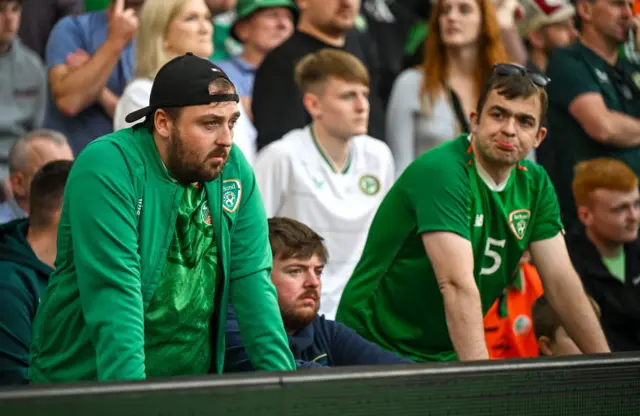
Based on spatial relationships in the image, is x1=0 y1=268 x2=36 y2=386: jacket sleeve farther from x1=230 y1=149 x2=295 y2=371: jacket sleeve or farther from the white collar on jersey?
the white collar on jersey

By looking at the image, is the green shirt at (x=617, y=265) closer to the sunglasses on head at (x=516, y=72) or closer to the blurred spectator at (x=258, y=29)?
the sunglasses on head at (x=516, y=72)

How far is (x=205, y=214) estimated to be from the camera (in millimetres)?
3414

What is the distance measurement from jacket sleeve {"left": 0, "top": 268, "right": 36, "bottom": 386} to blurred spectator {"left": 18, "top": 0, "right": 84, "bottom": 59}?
2586 millimetres

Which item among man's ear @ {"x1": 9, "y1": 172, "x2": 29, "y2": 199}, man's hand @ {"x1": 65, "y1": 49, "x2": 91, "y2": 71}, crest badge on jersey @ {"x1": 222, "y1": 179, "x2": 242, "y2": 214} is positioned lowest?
man's ear @ {"x1": 9, "y1": 172, "x2": 29, "y2": 199}

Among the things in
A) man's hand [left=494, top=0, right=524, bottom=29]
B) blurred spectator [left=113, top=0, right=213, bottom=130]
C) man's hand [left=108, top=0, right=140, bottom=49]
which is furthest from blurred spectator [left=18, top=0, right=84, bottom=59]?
man's hand [left=494, top=0, right=524, bottom=29]

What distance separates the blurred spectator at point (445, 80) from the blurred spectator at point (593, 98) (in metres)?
0.43

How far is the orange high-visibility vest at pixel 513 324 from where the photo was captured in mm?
4965

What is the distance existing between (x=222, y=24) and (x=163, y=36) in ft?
4.60

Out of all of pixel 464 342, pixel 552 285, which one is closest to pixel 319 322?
pixel 464 342

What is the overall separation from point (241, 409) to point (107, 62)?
11.7 feet

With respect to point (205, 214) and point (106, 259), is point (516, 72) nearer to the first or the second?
point (205, 214)

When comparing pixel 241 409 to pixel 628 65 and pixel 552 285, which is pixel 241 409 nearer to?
pixel 552 285

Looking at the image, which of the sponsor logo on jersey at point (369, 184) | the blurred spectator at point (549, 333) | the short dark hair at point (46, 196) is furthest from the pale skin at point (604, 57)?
the short dark hair at point (46, 196)

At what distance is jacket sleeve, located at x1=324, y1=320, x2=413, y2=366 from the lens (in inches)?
169
